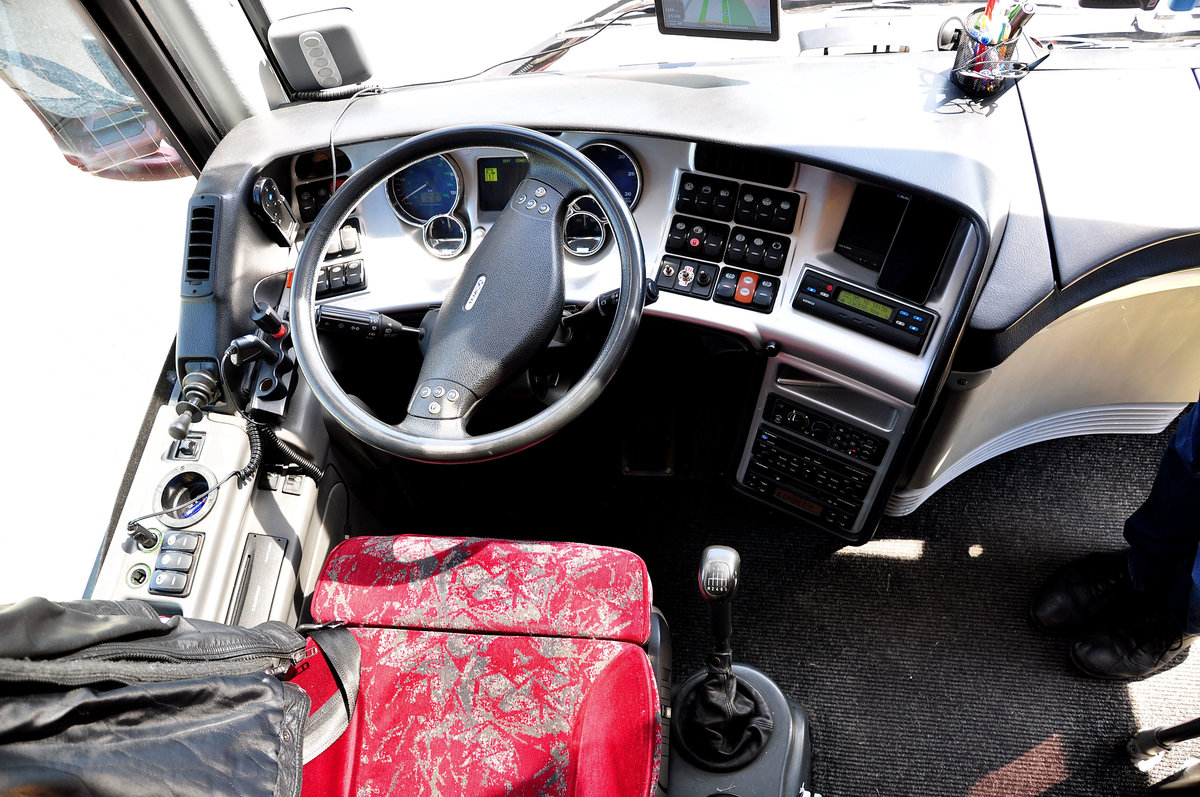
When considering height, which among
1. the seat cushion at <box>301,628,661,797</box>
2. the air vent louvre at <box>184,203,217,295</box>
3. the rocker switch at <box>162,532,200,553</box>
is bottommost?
the seat cushion at <box>301,628,661,797</box>

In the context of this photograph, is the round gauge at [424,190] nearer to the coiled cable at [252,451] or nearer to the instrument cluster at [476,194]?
the instrument cluster at [476,194]

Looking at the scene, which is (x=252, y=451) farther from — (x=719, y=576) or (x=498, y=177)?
(x=719, y=576)

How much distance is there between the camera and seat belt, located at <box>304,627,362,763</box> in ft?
3.44

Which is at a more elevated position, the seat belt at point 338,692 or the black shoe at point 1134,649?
the seat belt at point 338,692

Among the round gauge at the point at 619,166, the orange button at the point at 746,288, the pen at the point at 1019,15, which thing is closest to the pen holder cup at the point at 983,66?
the pen at the point at 1019,15

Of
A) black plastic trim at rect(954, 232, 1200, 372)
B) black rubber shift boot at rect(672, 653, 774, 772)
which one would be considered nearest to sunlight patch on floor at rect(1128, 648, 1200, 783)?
black rubber shift boot at rect(672, 653, 774, 772)

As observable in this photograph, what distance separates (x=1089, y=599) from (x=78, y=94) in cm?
228

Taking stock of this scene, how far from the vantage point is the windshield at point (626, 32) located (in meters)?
1.40

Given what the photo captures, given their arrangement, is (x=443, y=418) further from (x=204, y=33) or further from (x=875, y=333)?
(x=204, y=33)

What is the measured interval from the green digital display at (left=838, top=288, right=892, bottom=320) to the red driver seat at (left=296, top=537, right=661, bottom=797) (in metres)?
0.58

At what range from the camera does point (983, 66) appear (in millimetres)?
1304

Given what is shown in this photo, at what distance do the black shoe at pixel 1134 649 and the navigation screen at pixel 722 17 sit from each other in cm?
141

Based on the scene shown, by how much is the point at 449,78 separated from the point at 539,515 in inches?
42.3

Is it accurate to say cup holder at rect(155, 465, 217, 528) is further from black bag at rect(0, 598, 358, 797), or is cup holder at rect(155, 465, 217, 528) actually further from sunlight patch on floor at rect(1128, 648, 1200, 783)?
sunlight patch on floor at rect(1128, 648, 1200, 783)
